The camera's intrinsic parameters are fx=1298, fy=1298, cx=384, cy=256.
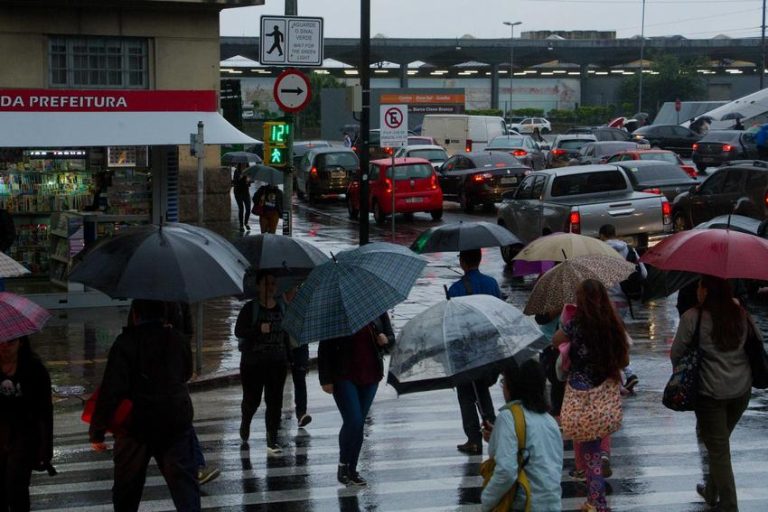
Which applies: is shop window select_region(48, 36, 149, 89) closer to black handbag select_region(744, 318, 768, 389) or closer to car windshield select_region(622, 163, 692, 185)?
car windshield select_region(622, 163, 692, 185)

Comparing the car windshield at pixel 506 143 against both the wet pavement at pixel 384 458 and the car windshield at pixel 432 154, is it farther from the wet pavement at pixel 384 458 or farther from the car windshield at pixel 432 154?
the wet pavement at pixel 384 458

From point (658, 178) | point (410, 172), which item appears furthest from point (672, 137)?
point (658, 178)

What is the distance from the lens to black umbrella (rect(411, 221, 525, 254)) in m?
11.4

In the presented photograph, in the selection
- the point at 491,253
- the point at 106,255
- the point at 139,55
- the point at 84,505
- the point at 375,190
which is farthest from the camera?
the point at 375,190

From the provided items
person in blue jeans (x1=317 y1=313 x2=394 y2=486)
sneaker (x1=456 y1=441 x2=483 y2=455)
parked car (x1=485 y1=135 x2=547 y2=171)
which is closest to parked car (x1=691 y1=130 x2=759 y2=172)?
parked car (x1=485 y1=135 x2=547 y2=171)

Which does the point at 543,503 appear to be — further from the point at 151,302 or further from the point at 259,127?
the point at 259,127

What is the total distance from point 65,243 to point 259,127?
186 feet

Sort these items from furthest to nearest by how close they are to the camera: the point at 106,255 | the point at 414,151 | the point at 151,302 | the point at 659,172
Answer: the point at 414,151, the point at 659,172, the point at 106,255, the point at 151,302

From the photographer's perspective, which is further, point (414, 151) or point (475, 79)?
point (475, 79)

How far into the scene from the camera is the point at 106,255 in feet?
28.0

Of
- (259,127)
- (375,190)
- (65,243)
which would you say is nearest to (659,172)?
(375,190)

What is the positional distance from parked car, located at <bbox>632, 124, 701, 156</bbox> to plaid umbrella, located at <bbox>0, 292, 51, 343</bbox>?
52.6 m

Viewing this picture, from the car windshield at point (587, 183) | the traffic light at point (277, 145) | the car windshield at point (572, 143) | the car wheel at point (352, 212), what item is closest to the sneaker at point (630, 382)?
the traffic light at point (277, 145)

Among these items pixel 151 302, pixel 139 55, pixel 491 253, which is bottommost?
pixel 491 253
